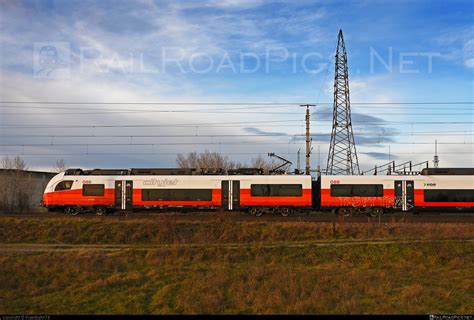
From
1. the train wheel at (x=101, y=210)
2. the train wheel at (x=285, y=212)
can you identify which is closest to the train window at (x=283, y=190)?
the train wheel at (x=285, y=212)

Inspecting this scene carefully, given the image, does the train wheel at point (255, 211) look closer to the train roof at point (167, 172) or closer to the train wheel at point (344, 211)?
the train roof at point (167, 172)

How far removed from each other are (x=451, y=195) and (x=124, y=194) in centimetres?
2429

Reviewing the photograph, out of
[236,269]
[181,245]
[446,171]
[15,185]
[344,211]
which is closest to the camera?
[236,269]

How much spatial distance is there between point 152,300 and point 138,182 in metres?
18.5

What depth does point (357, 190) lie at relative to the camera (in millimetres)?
31078

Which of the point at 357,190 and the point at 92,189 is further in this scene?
the point at 92,189

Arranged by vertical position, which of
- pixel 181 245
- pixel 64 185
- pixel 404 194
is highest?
pixel 64 185

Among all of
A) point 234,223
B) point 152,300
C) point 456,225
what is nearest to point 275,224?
point 234,223

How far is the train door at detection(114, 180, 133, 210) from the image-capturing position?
3225 cm

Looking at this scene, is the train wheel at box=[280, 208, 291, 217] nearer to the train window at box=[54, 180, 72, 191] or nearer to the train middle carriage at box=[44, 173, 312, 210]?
the train middle carriage at box=[44, 173, 312, 210]

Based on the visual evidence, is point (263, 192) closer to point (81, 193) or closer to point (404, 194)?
point (404, 194)

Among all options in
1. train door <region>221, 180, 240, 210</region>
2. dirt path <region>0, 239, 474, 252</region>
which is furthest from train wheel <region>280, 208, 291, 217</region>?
dirt path <region>0, 239, 474, 252</region>

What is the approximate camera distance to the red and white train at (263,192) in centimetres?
3080

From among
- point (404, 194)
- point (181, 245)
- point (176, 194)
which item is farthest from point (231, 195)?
point (404, 194)
